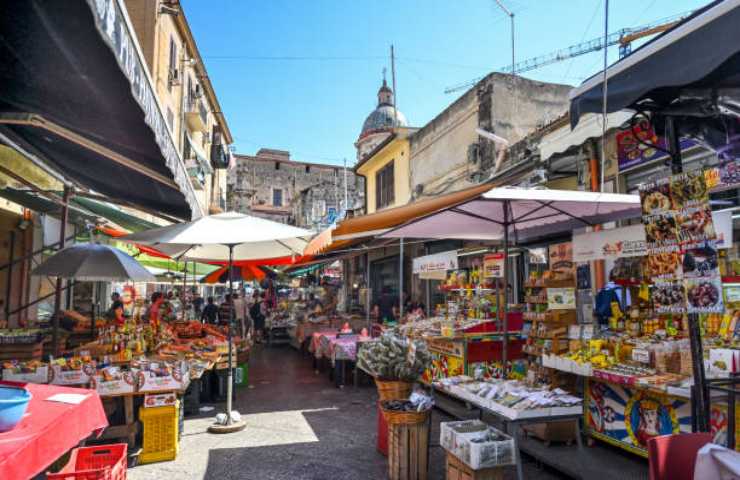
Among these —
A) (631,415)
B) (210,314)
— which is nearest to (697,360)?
(631,415)

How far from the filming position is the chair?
2393mm

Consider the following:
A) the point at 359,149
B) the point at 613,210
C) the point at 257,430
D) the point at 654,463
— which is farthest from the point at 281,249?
the point at 359,149

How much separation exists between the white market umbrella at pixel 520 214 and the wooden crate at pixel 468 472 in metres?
1.71

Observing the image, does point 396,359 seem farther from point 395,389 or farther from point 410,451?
point 410,451

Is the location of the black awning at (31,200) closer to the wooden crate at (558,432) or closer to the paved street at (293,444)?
the paved street at (293,444)

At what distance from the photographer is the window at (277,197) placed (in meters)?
50.4

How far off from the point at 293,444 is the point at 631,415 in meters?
3.55

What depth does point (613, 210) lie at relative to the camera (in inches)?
217

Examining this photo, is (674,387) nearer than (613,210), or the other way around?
(674,387)

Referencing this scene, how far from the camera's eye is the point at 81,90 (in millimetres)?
3047

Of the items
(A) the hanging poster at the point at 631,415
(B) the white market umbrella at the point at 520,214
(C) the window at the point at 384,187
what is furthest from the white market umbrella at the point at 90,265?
(C) the window at the point at 384,187

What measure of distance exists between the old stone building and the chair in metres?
38.1

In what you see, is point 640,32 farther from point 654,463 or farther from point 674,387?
point 654,463

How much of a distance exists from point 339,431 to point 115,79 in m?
4.82
